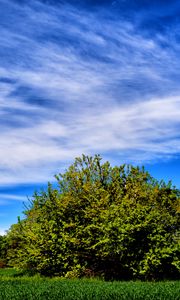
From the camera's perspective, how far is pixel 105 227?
29.0 m

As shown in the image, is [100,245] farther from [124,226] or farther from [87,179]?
[87,179]

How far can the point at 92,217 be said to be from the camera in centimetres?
3103

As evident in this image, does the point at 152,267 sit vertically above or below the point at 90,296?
above

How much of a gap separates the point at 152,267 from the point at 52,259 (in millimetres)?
6684

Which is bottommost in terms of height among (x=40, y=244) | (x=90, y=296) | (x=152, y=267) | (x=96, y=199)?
(x=90, y=296)

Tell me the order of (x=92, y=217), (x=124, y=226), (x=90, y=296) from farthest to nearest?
(x=92, y=217) → (x=124, y=226) → (x=90, y=296)

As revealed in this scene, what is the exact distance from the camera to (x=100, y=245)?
30.0 metres

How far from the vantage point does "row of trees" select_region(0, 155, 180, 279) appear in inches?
1147

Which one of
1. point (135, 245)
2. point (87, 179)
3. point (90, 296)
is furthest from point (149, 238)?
point (90, 296)

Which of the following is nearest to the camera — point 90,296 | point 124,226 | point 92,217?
point 90,296

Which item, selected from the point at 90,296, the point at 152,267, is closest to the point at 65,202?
the point at 152,267

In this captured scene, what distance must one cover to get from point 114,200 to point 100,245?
343 centimetres

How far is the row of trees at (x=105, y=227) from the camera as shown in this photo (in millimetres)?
29141

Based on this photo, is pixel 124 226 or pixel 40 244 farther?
pixel 40 244
